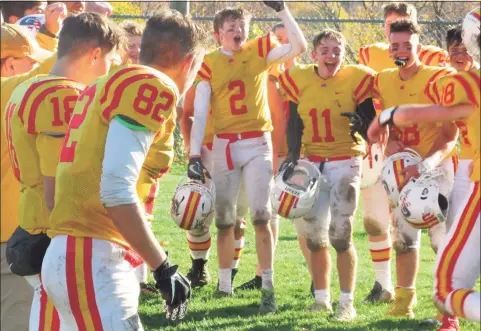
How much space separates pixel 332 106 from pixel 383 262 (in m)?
1.30

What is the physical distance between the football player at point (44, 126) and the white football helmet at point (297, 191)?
8.07ft

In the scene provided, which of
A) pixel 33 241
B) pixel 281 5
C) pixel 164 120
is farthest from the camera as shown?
pixel 281 5

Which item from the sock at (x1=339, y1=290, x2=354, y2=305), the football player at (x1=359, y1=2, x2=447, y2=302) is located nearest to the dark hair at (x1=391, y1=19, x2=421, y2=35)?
the football player at (x1=359, y1=2, x2=447, y2=302)

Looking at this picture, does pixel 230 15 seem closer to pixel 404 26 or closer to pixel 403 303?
pixel 404 26

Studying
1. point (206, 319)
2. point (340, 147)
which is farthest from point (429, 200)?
point (206, 319)

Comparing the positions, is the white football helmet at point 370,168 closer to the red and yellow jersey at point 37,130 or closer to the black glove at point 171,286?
the red and yellow jersey at point 37,130

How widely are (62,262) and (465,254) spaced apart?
1553mm

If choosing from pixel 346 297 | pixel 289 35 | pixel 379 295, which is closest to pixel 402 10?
pixel 289 35

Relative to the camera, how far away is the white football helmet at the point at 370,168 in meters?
6.91

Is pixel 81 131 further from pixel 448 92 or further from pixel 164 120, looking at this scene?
pixel 448 92

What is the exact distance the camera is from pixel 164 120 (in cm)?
341

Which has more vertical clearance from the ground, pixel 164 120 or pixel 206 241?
pixel 164 120

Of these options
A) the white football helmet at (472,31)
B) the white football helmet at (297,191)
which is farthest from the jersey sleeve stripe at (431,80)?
the white football helmet at (472,31)

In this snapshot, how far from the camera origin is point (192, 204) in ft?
22.1
